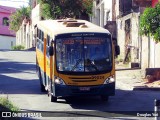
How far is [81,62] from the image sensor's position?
55.5 feet

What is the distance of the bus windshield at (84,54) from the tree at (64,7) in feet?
88.3

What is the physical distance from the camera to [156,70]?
77.8 ft

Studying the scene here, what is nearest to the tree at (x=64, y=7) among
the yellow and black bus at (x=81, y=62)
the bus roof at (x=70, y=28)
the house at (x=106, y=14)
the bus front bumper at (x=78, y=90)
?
the house at (x=106, y=14)

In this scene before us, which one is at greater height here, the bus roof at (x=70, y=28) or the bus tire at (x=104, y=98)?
the bus roof at (x=70, y=28)

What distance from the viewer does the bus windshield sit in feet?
55.3

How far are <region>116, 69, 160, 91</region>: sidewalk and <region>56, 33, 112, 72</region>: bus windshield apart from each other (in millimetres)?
4545

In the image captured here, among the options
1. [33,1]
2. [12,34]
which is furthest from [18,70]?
[12,34]

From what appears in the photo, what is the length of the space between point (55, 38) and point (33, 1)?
2135 inches

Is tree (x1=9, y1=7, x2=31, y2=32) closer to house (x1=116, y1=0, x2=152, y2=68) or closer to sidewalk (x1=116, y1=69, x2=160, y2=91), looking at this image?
house (x1=116, y1=0, x2=152, y2=68)

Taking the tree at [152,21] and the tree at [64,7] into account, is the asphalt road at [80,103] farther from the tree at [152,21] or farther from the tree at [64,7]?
the tree at [64,7]

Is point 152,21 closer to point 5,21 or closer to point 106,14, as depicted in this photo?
point 106,14

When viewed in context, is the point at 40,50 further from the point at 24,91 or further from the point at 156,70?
the point at 156,70

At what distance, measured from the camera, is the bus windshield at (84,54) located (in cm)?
1686

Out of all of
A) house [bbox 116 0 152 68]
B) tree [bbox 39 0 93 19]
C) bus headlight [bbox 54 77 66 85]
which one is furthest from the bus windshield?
tree [bbox 39 0 93 19]
